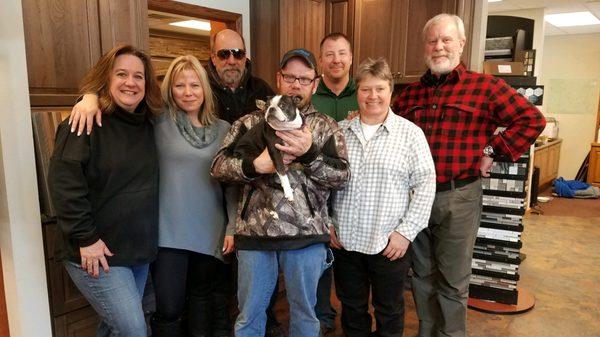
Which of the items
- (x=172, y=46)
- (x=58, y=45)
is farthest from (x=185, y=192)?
(x=172, y=46)

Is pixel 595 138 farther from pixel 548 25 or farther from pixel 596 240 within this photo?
pixel 596 240

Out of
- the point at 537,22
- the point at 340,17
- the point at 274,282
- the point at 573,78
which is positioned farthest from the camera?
the point at 573,78

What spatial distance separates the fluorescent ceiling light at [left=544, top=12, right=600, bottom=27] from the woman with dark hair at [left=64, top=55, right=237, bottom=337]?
6041 millimetres

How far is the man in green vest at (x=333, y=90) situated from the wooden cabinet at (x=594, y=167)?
21.1 feet

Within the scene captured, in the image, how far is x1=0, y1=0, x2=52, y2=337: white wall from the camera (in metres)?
1.73

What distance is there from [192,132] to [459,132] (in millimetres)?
1196

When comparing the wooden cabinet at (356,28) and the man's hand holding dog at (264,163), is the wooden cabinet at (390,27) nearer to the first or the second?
the wooden cabinet at (356,28)

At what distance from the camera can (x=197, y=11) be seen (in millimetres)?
3082

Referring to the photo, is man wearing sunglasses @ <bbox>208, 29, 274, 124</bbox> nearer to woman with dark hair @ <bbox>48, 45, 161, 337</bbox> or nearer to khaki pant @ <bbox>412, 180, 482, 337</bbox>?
woman with dark hair @ <bbox>48, 45, 161, 337</bbox>

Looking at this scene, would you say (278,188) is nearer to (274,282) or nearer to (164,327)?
(274,282)

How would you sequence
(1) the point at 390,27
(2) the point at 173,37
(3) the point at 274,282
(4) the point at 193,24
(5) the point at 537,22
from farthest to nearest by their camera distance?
(2) the point at 173,37 → (4) the point at 193,24 → (5) the point at 537,22 → (1) the point at 390,27 → (3) the point at 274,282

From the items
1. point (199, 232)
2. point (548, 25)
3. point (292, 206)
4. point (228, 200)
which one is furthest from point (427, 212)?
point (548, 25)

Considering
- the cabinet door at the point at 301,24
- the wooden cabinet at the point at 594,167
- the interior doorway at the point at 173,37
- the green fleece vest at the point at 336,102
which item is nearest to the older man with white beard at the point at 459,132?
the green fleece vest at the point at 336,102

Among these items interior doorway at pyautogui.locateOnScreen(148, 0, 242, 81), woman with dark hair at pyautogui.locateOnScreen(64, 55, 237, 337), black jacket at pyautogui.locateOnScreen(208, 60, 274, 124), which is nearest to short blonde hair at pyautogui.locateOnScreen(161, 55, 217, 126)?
woman with dark hair at pyautogui.locateOnScreen(64, 55, 237, 337)
